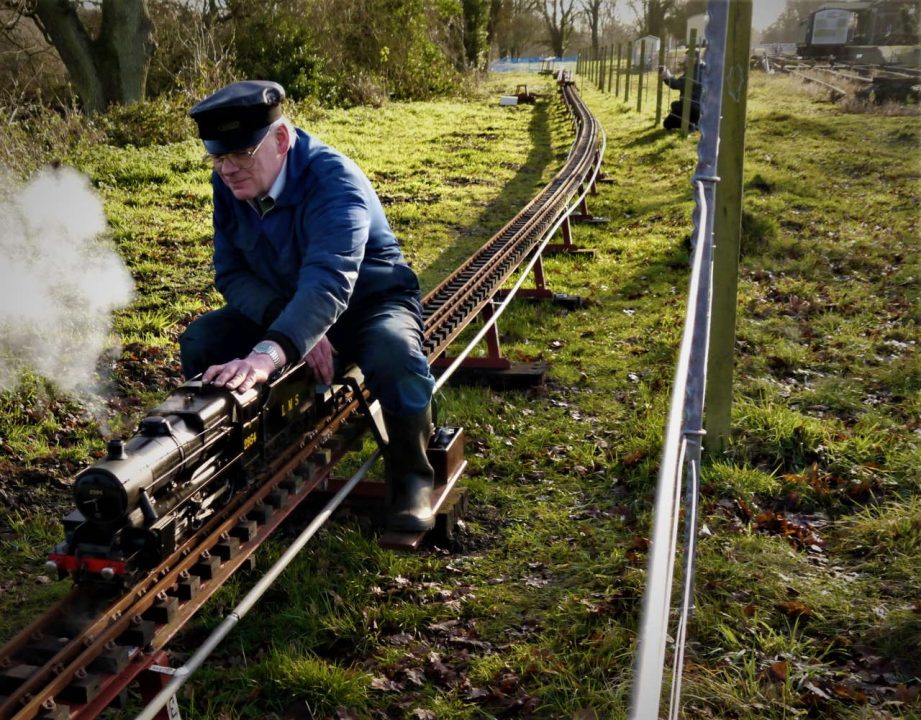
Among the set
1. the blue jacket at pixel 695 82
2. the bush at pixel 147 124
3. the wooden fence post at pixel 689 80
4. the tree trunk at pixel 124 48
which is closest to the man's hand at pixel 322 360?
the bush at pixel 147 124

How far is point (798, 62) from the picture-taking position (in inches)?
1348

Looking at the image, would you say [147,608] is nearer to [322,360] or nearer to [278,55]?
[322,360]

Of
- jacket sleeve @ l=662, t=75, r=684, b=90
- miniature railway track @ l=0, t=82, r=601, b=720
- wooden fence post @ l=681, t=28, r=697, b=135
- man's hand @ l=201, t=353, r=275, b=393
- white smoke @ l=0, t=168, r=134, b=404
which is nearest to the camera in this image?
miniature railway track @ l=0, t=82, r=601, b=720

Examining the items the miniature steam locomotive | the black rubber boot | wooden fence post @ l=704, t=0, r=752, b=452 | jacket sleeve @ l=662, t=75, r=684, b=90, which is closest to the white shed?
jacket sleeve @ l=662, t=75, r=684, b=90

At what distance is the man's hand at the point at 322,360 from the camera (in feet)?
13.0

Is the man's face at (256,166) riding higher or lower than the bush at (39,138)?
higher

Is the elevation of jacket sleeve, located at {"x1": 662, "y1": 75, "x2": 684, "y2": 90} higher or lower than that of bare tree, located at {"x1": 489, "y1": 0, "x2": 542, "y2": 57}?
lower

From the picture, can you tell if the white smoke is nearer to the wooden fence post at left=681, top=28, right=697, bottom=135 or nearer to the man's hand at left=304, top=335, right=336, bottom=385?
the man's hand at left=304, top=335, right=336, bottom=385

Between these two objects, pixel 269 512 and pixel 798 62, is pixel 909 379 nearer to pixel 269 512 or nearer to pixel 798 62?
pixel 269 512

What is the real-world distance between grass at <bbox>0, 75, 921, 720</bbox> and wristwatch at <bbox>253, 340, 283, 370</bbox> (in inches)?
47.2

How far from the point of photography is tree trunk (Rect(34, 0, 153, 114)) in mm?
17906

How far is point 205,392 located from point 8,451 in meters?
2.82

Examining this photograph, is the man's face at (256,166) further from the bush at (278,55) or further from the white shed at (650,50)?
the white shed at (650,50)

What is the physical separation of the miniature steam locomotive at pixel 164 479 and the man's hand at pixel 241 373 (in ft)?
0.12
